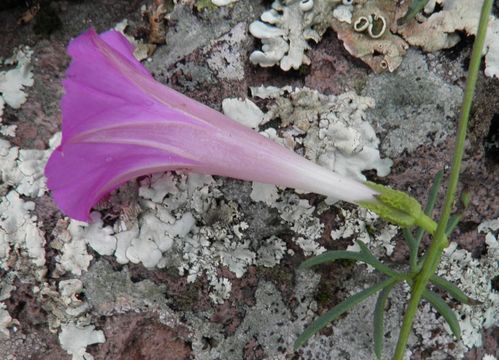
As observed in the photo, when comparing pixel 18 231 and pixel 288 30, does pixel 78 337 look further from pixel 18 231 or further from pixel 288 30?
pixel 288 30

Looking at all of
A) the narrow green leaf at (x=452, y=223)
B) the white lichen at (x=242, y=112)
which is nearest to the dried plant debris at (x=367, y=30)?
the white lichen at (x=242, y=112)

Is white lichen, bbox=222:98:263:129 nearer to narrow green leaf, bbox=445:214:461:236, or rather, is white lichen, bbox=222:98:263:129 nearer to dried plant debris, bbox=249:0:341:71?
dried plant debris, bbox=249:0:341:71

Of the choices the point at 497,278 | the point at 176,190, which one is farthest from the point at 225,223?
the point at 497,278

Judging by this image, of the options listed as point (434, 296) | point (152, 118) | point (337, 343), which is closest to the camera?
point (152, 118)

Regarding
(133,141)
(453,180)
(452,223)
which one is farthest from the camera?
(452,223)

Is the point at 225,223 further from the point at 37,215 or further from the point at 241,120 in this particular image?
the point at 37,215

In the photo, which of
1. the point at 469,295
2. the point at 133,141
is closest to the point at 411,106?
the point at 469,295
